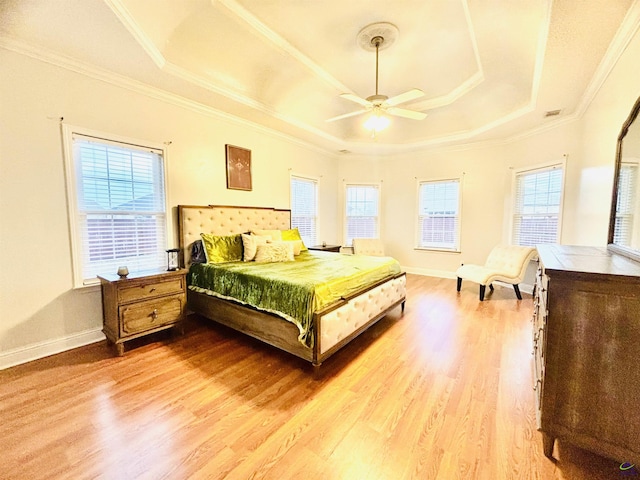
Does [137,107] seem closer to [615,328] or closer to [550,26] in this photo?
[550,26]

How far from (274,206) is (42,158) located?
2795 millimetres

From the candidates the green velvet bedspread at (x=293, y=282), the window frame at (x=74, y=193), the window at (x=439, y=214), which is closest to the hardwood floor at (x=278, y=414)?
the green velvet bedspread at (x=293, y=282)

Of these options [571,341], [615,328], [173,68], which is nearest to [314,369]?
[571,341]

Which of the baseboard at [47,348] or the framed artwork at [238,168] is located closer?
the baseboard at [47,348]

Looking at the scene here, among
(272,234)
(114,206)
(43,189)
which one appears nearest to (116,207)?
(114,206)

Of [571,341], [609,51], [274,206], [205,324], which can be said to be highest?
[609,51]

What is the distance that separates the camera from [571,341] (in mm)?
1302

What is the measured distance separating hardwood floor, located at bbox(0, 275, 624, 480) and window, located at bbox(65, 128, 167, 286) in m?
0.89

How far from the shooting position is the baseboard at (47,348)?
7.51 ft

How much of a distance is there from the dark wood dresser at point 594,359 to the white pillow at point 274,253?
2679mm

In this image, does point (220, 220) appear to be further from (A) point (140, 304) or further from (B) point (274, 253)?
(A) point (140, 304)

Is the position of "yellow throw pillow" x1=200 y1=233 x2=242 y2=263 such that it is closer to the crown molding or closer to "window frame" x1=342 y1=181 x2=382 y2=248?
"window frame" x1=342 y1=181 x2=382 y2=248

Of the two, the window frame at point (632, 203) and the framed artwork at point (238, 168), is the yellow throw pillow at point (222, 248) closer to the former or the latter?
the framed artwork at point (238, 168)

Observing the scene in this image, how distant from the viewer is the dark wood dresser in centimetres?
121
